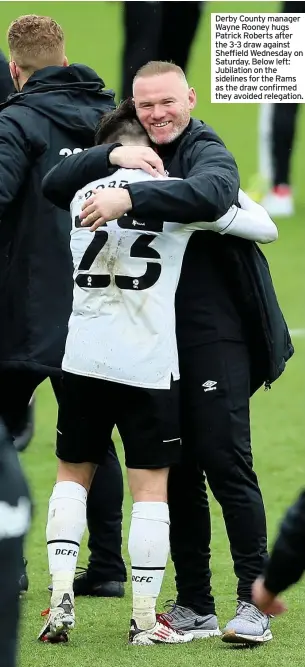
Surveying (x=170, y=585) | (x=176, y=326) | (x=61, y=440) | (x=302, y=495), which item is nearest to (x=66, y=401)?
(x=61, y=440)

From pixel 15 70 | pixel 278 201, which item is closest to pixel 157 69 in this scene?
pixel 15 70

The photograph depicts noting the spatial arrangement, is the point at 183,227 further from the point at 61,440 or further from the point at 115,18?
the point at 115,18

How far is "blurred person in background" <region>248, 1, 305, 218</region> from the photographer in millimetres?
13570

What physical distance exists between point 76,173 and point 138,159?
0.62 feet

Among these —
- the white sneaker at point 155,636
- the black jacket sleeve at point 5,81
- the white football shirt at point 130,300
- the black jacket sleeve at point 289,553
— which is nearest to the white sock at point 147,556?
the white sneaker at point 155,636

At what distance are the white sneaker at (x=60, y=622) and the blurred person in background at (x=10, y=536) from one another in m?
1.83

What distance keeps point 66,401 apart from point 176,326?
377mm

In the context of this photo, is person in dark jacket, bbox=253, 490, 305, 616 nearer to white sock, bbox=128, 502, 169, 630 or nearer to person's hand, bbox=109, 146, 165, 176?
white sock, bbox=128, 502, 169, 630

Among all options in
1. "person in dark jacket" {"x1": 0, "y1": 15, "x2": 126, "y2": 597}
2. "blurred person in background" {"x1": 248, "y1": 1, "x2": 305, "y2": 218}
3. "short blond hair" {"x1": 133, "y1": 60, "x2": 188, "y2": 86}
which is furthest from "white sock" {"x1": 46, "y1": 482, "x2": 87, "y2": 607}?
"blurred person in background" {"x1": 248, "y1": 1, "x2": 305, "y2": 218}

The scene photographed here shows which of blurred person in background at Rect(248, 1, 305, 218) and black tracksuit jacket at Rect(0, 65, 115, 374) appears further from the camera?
blurred person in background at Rect(248, 1, 305, 218)

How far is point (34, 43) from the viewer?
4.79 metres

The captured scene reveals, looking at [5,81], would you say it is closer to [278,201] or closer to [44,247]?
[44,247]

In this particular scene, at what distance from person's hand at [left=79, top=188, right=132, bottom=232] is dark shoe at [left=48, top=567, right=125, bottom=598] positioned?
147cm

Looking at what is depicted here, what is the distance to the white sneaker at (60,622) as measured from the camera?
12.9 ft
